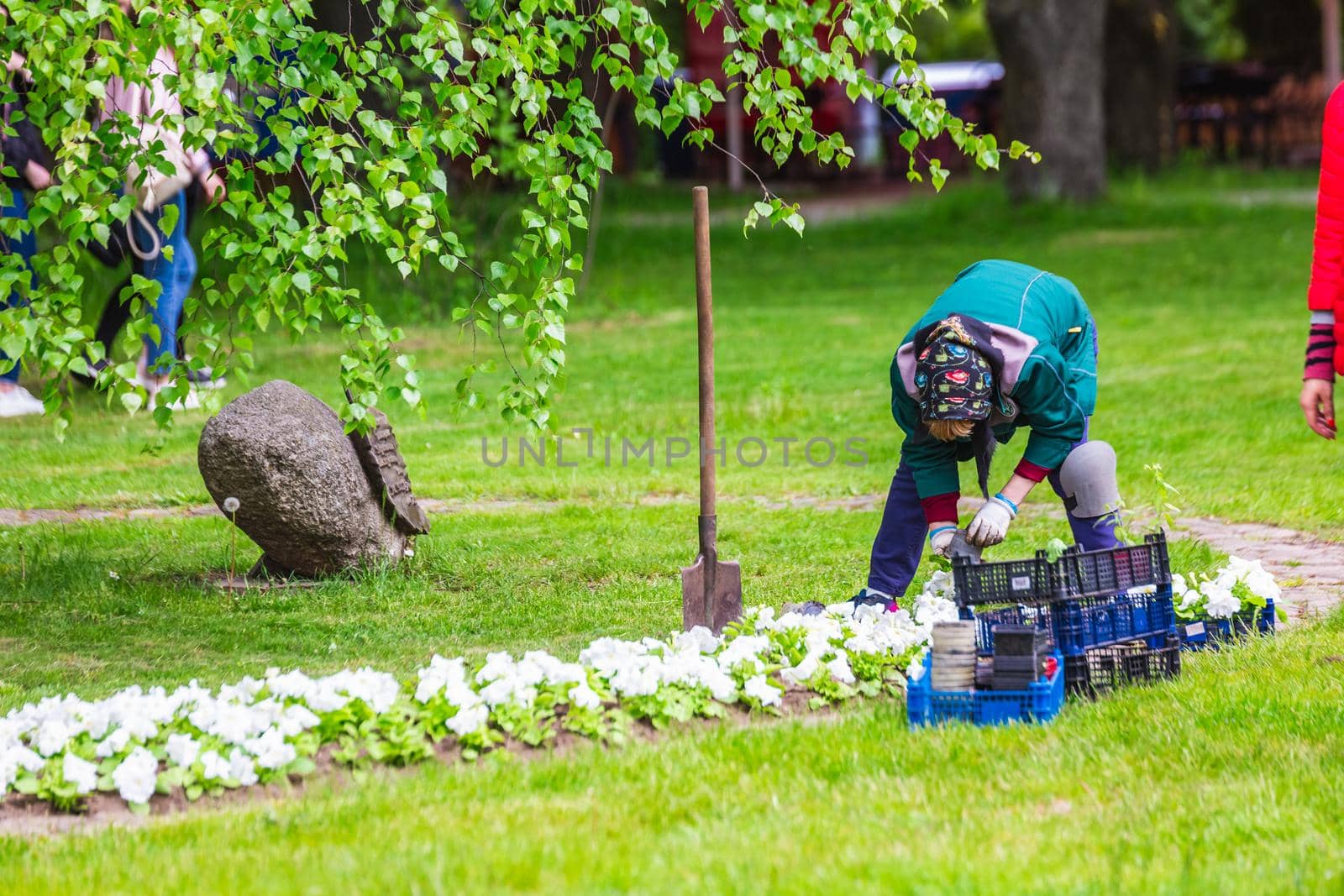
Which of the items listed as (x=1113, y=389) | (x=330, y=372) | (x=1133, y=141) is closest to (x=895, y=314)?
(x=1113, y=389)

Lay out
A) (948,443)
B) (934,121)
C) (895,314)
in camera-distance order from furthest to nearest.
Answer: (895,314), (934,121), (948,443)

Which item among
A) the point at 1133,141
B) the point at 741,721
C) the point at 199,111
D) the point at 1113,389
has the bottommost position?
the point at 741,721

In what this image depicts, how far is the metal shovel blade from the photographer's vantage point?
5199mm

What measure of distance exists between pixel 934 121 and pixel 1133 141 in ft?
72.6

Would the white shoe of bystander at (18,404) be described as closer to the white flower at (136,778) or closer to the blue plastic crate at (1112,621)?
the white flower at (136,778)

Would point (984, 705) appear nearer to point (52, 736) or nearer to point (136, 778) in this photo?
point (136, 778)

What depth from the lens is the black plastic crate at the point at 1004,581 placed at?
433 cm

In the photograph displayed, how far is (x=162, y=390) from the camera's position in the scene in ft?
16.7

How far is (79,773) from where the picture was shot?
387 centimetres

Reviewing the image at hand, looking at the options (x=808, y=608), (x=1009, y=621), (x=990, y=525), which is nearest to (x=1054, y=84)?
(x=808, y=608)

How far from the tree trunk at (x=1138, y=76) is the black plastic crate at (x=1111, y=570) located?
22591 millimetres

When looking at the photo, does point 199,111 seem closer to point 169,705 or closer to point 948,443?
point 169,705

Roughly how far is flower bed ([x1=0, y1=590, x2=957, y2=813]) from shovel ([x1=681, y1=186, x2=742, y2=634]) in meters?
0.35

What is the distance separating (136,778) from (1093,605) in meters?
2.50
